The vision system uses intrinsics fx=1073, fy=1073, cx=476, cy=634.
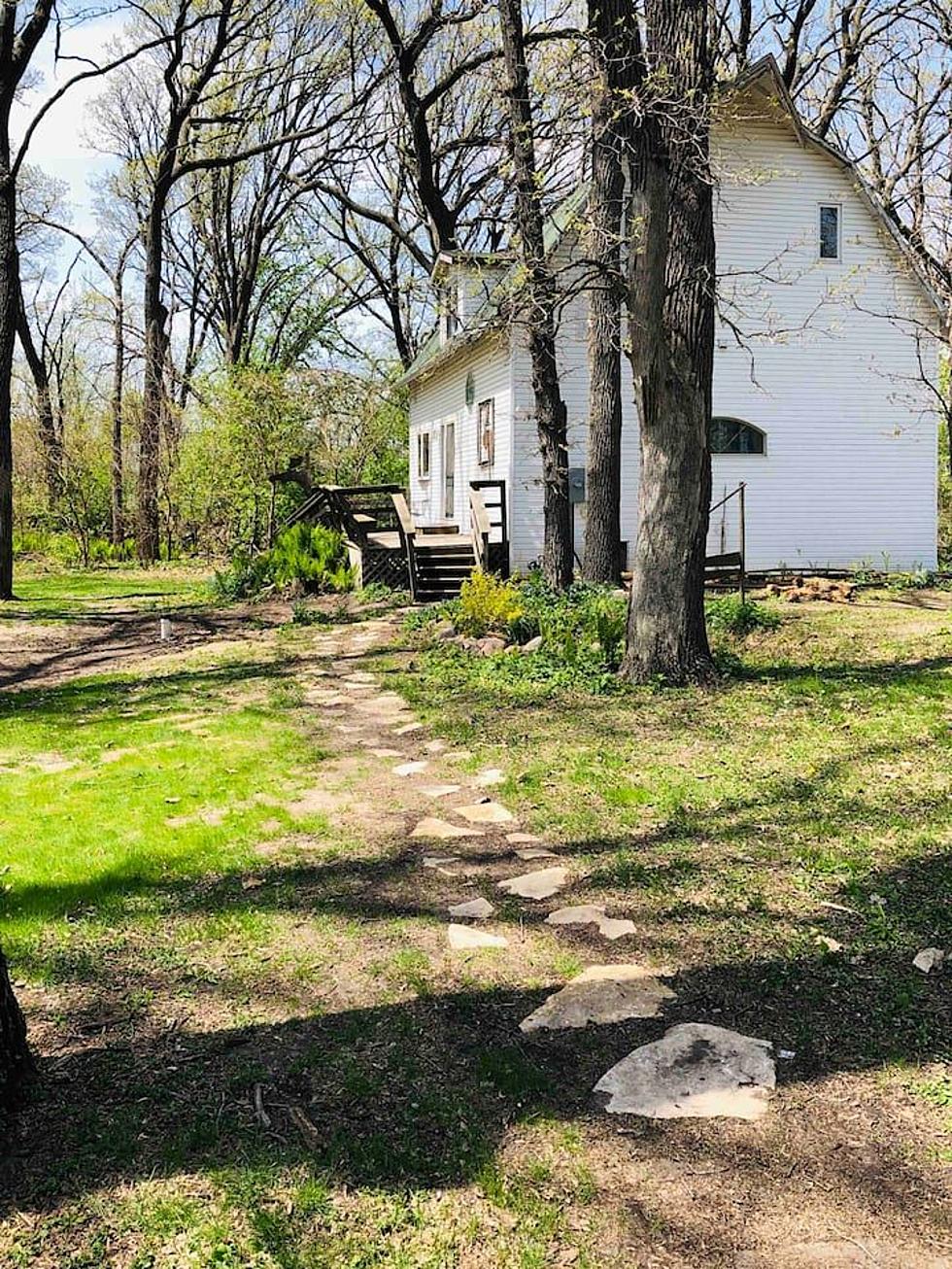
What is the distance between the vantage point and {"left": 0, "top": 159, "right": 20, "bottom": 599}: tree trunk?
14641mm

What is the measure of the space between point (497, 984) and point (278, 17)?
2357 centimetres

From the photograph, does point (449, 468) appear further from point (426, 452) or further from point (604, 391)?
point (604, 391)

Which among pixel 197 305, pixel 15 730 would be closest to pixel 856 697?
pixel 15 730

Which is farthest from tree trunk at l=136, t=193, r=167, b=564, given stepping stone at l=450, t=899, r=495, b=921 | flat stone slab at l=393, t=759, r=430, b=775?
stepping stone at l=450, t=899, r=495, b=921

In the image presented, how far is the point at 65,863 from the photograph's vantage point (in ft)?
14.8

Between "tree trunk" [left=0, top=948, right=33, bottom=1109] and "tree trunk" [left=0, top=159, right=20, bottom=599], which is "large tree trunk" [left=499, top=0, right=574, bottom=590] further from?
"tree trunk" [left=0, top=159, right=20, bottom=599]

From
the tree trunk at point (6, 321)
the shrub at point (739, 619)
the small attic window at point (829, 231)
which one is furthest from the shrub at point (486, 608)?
the small attic window at point (829, 231)

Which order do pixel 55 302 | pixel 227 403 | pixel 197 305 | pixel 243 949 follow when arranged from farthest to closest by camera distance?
pixel 55 302 → pixel 197 305 → pixel 227 403 → pixel 243 949

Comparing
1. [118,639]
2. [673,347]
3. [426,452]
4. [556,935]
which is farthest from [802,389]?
[556,935]

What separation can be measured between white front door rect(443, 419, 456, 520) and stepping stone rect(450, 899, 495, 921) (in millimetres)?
16948

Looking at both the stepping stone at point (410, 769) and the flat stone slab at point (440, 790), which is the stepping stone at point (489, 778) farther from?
the stepping stone at point (410, 769)

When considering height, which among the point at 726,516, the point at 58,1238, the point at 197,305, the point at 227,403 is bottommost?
the point at 58,1238

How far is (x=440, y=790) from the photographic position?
5664 millimetres

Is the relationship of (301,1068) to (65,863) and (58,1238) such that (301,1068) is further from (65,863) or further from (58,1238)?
(65,863)
